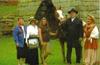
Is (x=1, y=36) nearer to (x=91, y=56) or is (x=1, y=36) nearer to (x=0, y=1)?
(x=0, y=1)

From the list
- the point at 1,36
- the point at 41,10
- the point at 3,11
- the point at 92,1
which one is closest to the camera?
the point at 41,10

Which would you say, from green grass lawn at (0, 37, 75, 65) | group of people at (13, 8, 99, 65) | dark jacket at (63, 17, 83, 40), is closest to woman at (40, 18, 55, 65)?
group of people at (13, 8, 99, 65)

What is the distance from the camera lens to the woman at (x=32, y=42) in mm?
20172

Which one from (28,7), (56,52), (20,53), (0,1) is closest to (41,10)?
(56,52)

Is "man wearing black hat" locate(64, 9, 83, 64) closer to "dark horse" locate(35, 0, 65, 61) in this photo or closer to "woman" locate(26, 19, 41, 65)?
"woman" locate(26, 19, 41, 65)

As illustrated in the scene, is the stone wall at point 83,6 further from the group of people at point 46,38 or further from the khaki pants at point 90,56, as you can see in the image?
the khaki pants at point 90,56

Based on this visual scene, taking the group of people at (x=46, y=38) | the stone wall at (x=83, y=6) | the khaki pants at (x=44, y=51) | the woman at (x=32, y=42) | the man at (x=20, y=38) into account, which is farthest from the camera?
the stone wall at (x=83, y=6)

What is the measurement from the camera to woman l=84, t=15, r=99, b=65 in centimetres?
2102

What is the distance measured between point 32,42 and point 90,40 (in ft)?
7.29

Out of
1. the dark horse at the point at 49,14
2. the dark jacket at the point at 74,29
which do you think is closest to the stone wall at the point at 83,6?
the dark horse at the point at 49,14

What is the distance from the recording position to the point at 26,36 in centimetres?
2061

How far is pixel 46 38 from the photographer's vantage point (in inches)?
881

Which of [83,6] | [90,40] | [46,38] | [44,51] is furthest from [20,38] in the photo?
[83,6]

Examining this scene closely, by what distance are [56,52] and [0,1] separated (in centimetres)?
1597
